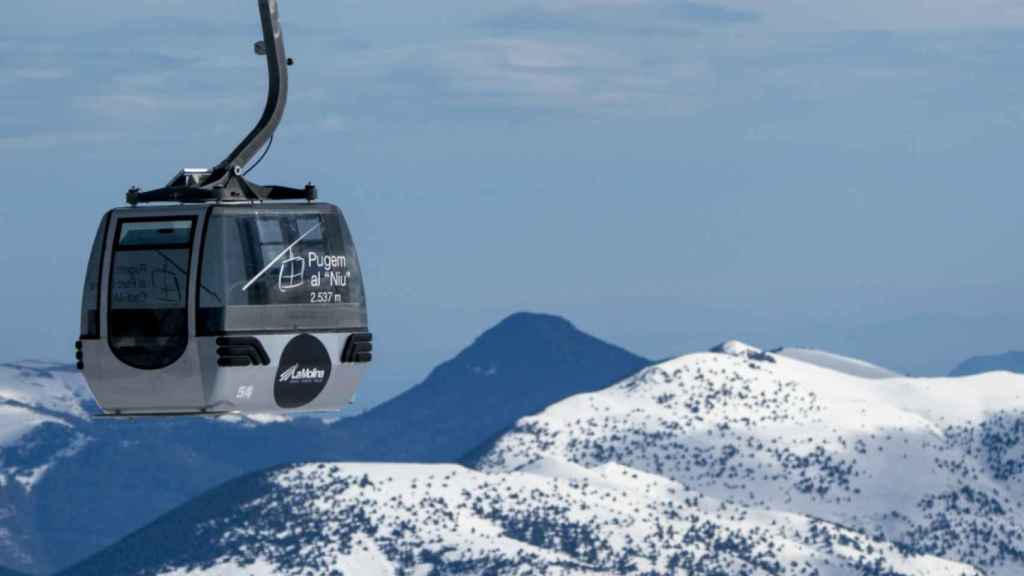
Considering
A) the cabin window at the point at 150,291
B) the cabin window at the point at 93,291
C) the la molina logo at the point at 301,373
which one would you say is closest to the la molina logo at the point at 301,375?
the la molina logo at the point at 301,373

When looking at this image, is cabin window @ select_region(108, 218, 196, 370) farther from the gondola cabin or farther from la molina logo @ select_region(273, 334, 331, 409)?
la molina logo @ select_region(273, 334, 331, 409)

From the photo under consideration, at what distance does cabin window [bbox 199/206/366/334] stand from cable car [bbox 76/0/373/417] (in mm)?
18

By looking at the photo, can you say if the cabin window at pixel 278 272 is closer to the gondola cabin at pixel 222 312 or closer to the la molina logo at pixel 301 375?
the gondola cabin at pixel 222 312

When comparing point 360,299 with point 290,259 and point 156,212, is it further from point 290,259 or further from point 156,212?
point 156,212

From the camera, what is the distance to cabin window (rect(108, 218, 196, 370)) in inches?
1008

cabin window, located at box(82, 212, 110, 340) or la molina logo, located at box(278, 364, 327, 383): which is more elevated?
cabin window, located at box(82, 212, 110, 340)

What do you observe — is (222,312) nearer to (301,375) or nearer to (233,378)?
(233,378)

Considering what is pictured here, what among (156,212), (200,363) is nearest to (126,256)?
(156,212)

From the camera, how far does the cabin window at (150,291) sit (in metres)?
25.6

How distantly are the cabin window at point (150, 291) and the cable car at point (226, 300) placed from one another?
17mm

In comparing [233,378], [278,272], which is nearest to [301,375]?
[233,378]

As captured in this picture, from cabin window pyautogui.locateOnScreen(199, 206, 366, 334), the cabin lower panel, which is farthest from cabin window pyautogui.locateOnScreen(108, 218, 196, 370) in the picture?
cabin window pyautogui.locateOnScreen(199, 206, 366, 334)

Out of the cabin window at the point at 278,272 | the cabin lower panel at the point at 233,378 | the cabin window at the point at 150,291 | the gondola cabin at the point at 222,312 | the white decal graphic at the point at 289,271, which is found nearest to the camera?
the cabin lower panel at the point at 233,378

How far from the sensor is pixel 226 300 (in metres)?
25.1
